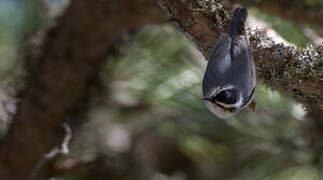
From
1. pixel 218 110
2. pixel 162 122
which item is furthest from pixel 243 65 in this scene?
pixel 162 122

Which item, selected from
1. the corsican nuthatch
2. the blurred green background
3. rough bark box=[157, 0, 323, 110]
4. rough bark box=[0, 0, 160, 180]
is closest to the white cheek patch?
the corsican nuthatch

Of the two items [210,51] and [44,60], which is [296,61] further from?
[44,60]

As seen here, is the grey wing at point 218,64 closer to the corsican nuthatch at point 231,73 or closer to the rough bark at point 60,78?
the corsican nuthatch at point 231,73

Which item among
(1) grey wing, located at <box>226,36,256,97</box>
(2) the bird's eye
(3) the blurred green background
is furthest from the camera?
(3) the blurred green background

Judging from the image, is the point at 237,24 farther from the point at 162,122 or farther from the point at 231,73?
the point at 162,122

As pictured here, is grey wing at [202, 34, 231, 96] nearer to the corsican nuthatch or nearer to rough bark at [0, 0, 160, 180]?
the corsican nuthatch

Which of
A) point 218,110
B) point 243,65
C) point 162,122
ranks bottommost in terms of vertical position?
point 162,122

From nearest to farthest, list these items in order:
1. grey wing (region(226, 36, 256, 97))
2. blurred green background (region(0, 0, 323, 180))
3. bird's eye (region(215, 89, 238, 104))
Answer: grey wing (region(226, 36, 256, 97)) → bird's eye (region(215, 89, 238, 104)) → blurred green background (region(0, 0, 323, 180))
